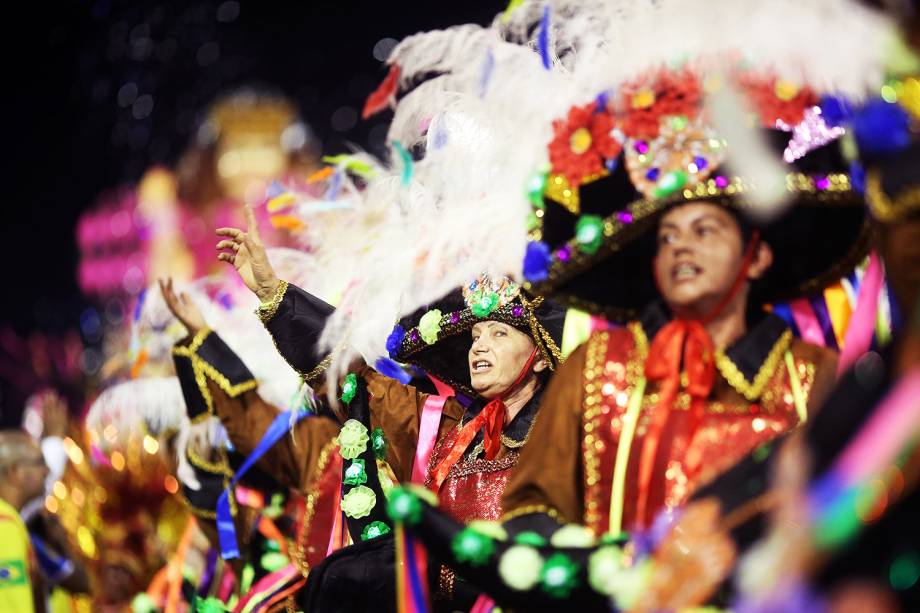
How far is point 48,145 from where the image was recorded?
632 inches

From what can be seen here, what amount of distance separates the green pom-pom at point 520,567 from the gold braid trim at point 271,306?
1.89 meters

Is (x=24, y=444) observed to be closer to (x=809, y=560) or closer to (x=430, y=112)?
(x=430, y=112)

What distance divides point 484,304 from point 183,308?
1743 millimetres

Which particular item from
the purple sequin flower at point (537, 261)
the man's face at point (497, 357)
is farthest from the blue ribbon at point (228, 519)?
the purple sequin flower at point (537, 261)

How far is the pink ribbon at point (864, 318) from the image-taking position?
8.11 feet

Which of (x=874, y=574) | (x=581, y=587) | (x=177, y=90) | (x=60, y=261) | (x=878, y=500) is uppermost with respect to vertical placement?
(x=878, y=500)

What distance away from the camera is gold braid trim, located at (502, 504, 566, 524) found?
2619 mm

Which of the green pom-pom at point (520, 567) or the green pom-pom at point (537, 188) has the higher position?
the green pom-pom at point (537, 188)

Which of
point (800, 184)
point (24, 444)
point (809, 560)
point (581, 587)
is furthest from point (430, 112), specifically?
point (24, 444)

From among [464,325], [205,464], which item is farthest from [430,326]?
[205,464]

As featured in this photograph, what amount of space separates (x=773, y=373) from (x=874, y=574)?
766 millimetres

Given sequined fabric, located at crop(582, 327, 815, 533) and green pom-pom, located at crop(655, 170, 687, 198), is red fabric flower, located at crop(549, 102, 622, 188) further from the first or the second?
sequined fabric, located at crop(582, 327, 815, 533)

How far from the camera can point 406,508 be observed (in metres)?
2.55

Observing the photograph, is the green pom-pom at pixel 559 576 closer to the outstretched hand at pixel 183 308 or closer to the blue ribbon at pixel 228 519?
the blue ribbon at pixel 228 519
